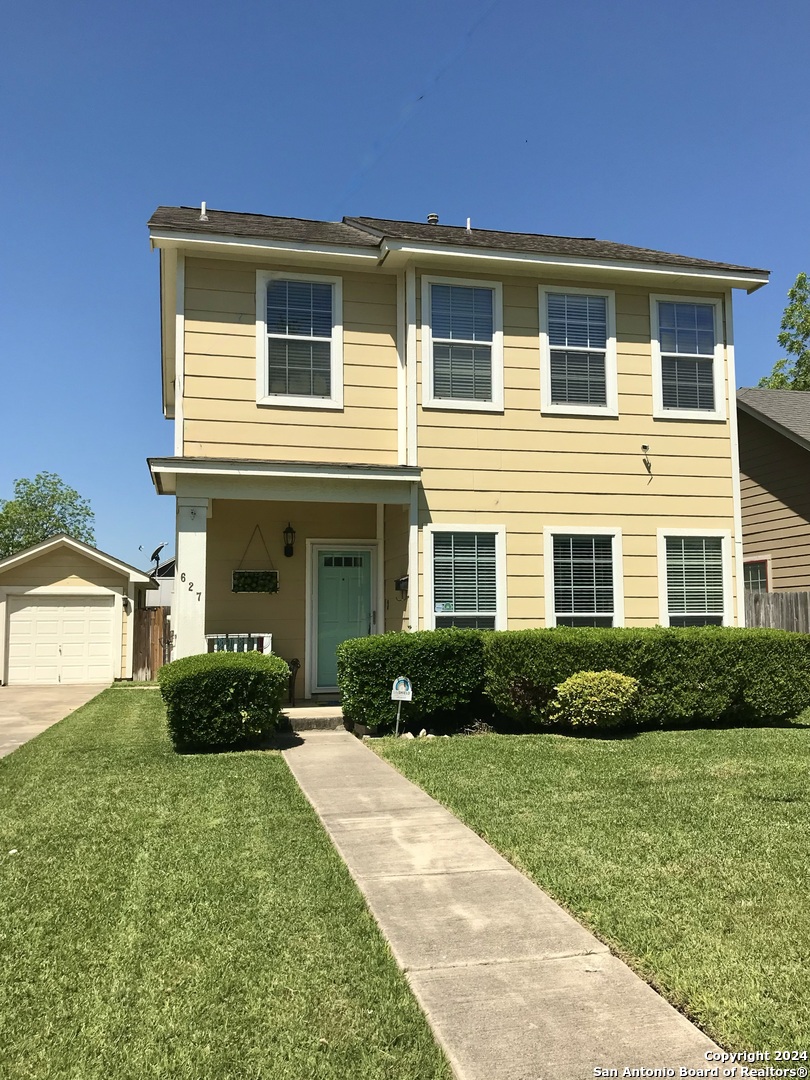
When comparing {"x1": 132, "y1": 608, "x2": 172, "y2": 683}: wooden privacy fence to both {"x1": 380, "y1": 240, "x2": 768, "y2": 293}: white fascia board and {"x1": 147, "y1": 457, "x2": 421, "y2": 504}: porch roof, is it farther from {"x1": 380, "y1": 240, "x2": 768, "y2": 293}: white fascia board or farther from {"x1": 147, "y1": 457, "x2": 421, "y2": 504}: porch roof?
{"x1": 380, "y1": 240, "x2": 768, "y2": 293}: white fascia board

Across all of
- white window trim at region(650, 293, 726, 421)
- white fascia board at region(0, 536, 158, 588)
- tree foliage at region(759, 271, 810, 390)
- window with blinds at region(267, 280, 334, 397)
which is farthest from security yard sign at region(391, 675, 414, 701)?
tree foliage at region(759, 271, 810, 390)

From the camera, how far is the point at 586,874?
4438 millimetres

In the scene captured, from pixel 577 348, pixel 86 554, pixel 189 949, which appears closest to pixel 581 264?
pixel 577 348

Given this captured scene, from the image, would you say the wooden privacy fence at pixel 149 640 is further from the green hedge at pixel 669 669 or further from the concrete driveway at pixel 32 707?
the green hedge at pixel 669 669

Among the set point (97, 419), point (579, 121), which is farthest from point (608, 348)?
point (97, 419)

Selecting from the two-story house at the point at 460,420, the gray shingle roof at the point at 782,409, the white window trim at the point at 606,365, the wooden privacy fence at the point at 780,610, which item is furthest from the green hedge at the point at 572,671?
the gray shingle roof at the point at 782,409

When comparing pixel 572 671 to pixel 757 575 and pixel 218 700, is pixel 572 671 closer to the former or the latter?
pixel 218 700

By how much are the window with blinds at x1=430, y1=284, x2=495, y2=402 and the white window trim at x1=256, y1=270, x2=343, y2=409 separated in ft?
4.06

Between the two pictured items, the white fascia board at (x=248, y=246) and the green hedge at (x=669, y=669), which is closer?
the green hedge at (x=669, y=669)

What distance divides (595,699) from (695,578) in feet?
10.6

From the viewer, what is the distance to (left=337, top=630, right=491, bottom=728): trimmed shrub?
913 cm

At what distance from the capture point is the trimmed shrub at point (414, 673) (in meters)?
9.13

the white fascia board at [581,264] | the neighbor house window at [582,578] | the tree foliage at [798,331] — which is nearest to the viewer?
the white fascia board at [581,264]

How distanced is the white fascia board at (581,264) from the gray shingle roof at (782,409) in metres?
4.14
